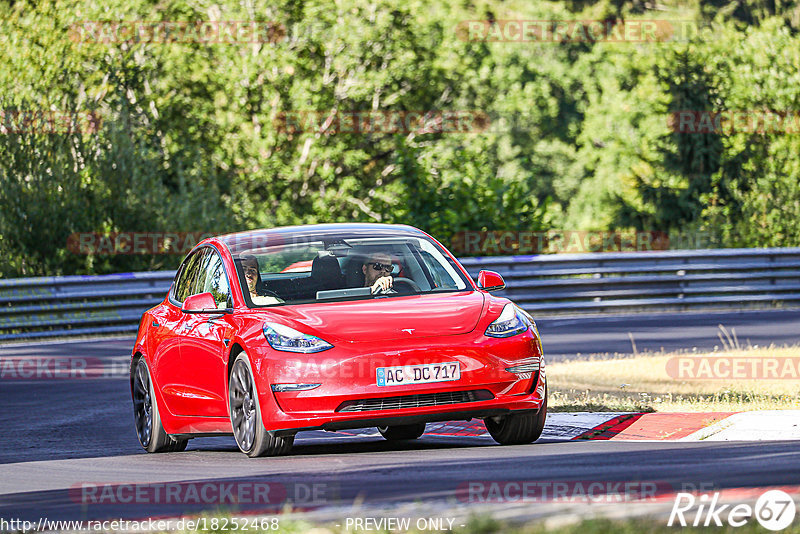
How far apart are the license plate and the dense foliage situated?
17305mm

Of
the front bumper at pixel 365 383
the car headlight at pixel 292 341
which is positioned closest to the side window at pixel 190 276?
the car headlight at pixel 292 341

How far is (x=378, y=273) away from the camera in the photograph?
9773mm

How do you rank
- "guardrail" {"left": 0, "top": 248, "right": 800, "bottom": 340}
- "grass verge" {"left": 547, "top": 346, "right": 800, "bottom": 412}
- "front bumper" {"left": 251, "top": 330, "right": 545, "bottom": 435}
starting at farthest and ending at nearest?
"guardrail" {"left": 0, "top": 248, "right": 800, "bottom": 340} → "grass verge" {"left": 547, "top": 346, "right": 800, "bottom": 412} → "front bumper" {"left": 251, "top": 330, "right": 545, "bottom": 435}

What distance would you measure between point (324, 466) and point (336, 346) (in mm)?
730

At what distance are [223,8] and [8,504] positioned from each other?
3260 cm

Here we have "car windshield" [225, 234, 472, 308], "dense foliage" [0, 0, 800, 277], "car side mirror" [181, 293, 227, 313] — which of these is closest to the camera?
"car side mirror" [181, 293, 227, 313]

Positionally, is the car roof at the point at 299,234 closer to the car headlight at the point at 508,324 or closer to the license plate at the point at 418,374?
the car headlight at the point at 508,324

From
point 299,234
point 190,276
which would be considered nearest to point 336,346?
point 299,234

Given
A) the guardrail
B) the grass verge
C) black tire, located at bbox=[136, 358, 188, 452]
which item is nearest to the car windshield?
black tire, located at bbox=[136, 358, 188, 452]

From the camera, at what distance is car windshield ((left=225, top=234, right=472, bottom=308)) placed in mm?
9594

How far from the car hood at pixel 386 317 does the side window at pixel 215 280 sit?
0.76 meters

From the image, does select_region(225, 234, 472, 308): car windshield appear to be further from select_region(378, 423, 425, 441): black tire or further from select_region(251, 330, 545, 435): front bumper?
select_region(378, 423, 425, 441): black tire

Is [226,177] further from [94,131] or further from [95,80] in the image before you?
[94,131]

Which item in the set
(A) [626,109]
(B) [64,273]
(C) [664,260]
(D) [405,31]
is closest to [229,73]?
(D) [405,31]
